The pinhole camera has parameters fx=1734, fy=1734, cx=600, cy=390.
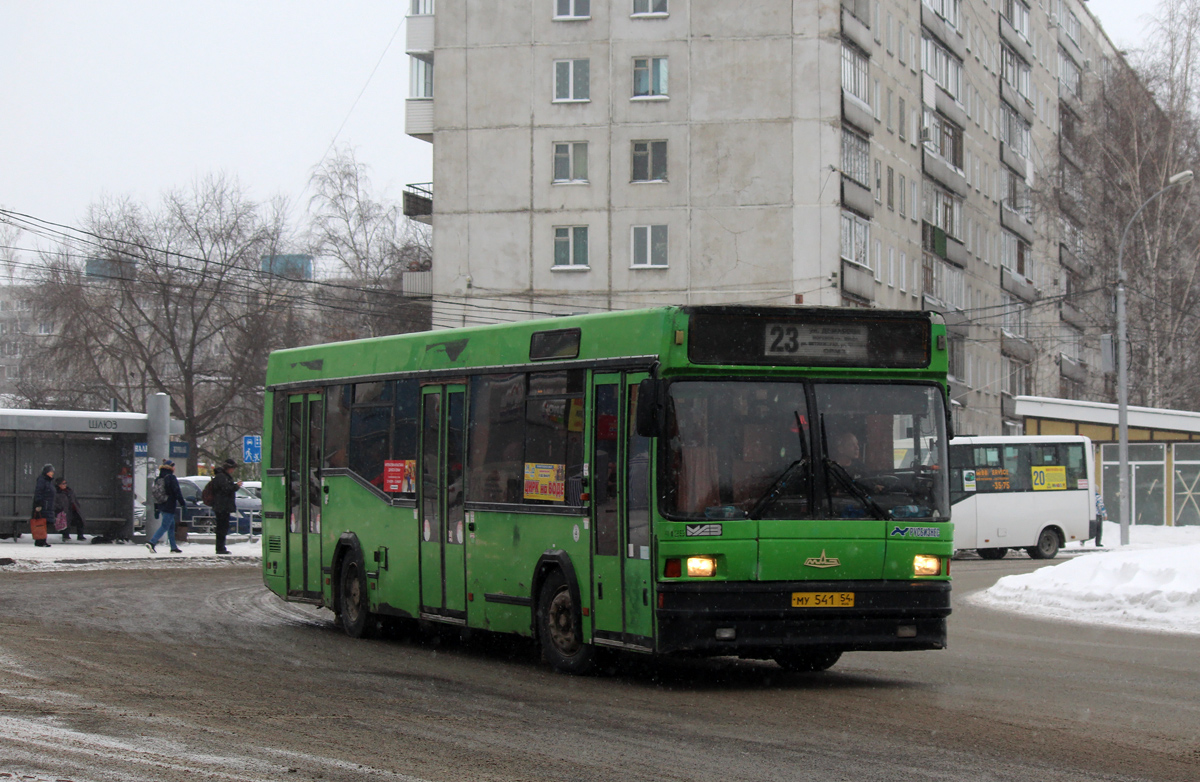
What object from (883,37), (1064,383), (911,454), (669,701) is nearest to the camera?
(669,701)

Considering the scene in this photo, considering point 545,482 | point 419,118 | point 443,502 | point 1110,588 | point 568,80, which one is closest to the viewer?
point 545,482

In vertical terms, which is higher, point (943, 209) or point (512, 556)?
point (943, 209)

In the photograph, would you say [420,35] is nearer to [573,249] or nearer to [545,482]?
[573,249]

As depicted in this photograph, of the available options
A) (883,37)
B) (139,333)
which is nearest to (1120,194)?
(883,37)

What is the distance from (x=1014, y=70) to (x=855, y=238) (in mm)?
27083

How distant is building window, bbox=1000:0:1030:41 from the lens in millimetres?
75088

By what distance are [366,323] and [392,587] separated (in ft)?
186

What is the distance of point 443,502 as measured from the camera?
14703mm

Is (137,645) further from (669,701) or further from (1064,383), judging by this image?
(1064,383)

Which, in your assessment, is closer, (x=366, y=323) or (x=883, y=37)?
(x=883, y=37)

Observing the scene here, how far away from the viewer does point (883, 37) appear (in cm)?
5744

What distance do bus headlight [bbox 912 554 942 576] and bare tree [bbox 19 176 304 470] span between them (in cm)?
5257

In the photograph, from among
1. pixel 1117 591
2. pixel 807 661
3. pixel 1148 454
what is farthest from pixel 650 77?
pixel 807 661

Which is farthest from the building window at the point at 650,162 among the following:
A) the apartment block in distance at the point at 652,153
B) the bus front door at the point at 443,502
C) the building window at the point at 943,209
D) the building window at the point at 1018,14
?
the bus front door at the point at 443,502
